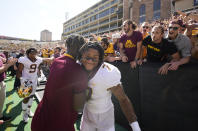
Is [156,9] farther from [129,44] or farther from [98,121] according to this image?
[98,121]

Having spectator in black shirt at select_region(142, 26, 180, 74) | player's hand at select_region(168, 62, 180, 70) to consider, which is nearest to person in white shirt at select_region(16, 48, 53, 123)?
spectator in black shirt at select_region(142, 26, 180, 74)

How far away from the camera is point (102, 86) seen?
5.28 ft

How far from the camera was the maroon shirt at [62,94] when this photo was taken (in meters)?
1.37

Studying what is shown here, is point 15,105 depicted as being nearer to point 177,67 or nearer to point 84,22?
point 177,67

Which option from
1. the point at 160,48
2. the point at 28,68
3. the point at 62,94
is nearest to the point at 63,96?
the point at 62,94

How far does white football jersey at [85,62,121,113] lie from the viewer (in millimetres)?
1590

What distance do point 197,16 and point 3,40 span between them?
231ft

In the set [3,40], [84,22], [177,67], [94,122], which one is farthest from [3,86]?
[84,22]

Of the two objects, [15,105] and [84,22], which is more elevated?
[84,22]

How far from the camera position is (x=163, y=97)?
2.32 meters

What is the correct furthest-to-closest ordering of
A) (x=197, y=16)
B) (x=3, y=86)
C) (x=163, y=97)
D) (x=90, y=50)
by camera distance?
(x=197, y=16)
(x=3, y=86)
(x=163, y=97)
(x=90, y=50)

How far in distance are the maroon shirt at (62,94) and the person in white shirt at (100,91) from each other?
0.69 feet

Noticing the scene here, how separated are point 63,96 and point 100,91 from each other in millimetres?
454

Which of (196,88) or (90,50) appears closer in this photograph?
(90,50)
